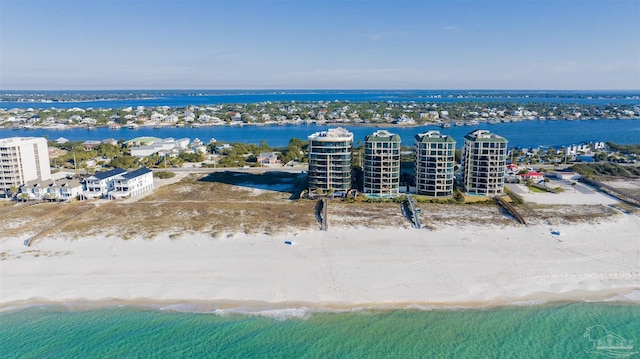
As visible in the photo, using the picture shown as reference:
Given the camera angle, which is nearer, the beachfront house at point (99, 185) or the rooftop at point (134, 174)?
the beachfront house at point (99, 185)

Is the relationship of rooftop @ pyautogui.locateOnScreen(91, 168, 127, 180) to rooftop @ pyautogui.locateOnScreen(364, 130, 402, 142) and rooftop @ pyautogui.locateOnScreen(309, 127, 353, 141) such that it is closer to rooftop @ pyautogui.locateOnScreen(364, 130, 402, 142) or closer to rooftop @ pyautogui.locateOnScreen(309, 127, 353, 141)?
rooftop @ pyautogui.locateOnScreen(309, 127, 353, 141)

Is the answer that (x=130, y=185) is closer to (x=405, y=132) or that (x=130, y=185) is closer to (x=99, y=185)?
(x=99, y=185)

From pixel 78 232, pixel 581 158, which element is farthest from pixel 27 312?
pixel 581 158

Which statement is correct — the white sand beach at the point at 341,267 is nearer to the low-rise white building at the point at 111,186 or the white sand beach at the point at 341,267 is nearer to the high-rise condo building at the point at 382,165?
the high-rise condo building at the point at 382,165

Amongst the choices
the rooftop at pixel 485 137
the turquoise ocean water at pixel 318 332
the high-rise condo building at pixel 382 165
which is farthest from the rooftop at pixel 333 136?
the turquoise ocean water at pixel 318 332

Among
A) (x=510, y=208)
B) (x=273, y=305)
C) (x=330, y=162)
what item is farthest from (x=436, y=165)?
(x=273, y=305)

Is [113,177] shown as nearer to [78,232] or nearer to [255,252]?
[78,232]
